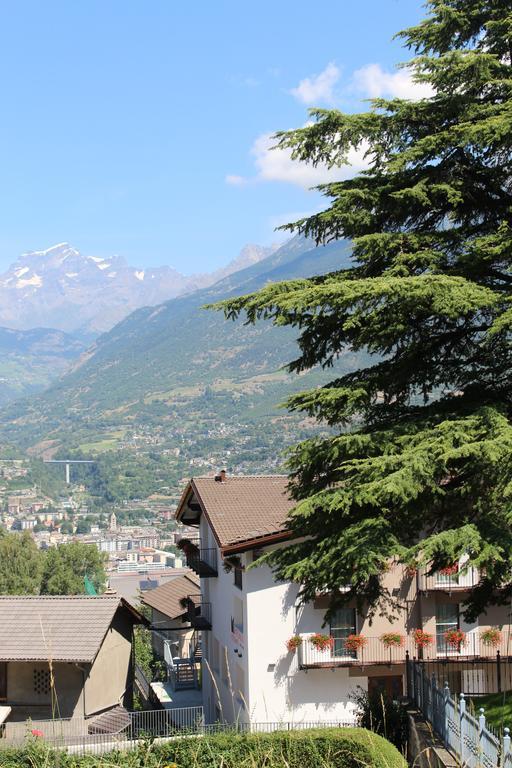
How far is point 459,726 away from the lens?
11.9 m

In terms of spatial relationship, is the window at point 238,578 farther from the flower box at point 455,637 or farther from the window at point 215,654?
the flower box at point 455,637

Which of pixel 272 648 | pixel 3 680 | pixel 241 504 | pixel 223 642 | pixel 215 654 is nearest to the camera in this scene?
pixel 272 648

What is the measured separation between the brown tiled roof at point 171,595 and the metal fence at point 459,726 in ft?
69.7

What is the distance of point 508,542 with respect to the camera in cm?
1002

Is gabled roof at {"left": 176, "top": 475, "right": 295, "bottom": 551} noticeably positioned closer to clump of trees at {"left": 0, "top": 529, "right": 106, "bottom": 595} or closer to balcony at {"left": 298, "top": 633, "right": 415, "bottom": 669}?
balcony at {"left": 298, "top": 633, "right": 415, "bottom": 669}

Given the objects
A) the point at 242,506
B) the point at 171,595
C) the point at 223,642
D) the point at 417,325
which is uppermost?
the point at 417,325

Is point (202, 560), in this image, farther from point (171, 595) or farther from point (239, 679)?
point (171, 595)

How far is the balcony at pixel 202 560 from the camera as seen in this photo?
29.2 m

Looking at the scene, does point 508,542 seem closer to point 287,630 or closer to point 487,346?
point 487,346

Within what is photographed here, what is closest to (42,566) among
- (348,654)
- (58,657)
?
(58,657)

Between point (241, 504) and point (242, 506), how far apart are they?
0.16 metres

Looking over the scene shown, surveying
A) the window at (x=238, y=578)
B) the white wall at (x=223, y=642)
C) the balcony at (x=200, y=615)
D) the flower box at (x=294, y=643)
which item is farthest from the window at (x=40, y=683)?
the flower box at (x=294, y=643)

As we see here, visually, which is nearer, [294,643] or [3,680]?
[294,643]

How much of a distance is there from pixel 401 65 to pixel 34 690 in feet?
60.2
